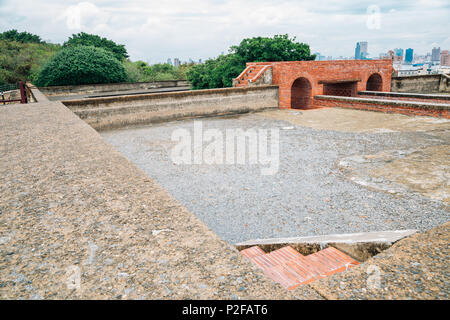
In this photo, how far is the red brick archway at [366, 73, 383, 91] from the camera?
1848 centimetres

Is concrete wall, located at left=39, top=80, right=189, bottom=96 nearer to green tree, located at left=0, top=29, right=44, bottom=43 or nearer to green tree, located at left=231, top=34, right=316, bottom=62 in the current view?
green tree, located at left=231, top=34, right=316, bottom=62

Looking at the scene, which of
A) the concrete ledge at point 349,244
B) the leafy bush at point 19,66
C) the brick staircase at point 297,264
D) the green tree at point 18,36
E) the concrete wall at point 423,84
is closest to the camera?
the brick staircase at point 297,264

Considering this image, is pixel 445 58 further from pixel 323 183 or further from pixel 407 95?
pixel 323 183

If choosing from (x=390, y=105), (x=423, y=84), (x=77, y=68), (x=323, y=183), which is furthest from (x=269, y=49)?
(x=323, y=183)

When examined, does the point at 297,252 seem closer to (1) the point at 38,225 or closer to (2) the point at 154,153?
(1) the point at 38,225

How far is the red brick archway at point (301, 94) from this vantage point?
14.8m

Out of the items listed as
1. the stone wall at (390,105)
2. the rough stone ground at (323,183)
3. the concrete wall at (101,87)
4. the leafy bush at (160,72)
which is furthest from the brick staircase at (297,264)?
the leafy bush at (160,72)

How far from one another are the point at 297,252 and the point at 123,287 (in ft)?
6.14

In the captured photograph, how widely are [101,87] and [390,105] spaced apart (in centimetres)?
2313

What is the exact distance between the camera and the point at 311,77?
14523 millimetres

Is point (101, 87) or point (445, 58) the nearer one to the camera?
point (101, 87)

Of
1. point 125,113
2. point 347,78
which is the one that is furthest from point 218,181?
point 347,78

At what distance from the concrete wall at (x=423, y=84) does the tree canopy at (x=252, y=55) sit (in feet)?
24.9

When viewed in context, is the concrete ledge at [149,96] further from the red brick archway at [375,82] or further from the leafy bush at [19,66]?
the leafy bush at [19,66]
